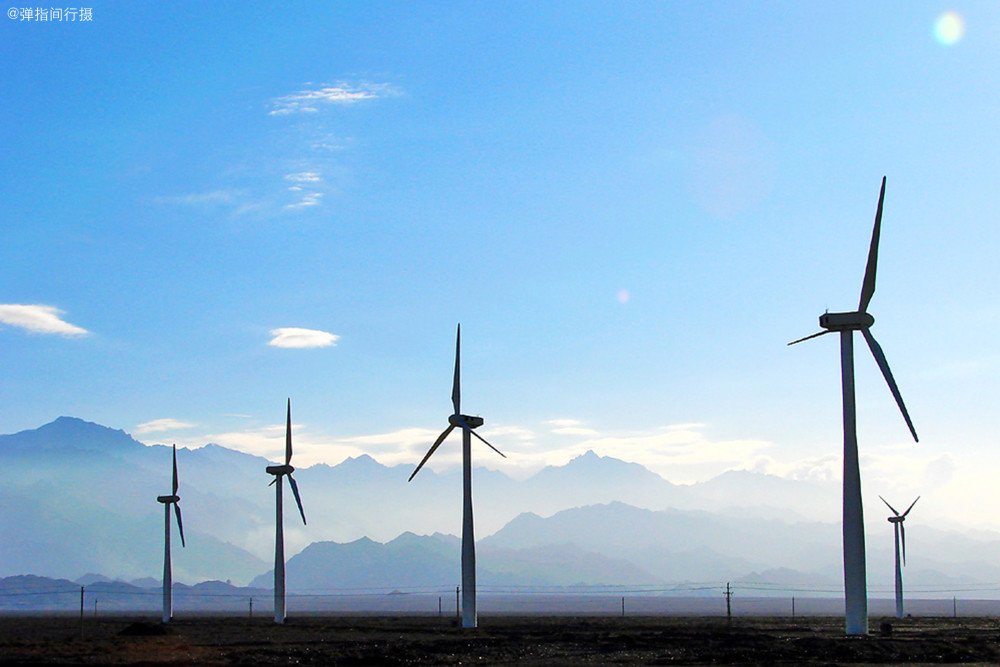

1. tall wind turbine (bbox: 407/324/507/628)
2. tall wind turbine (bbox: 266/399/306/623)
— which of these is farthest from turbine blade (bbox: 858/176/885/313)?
tall wind turbine (bbox: 266/399/306/623)

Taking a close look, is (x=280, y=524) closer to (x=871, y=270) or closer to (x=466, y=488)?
(x=466, y=488)

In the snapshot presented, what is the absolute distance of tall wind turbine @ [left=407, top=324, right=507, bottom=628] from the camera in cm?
8625

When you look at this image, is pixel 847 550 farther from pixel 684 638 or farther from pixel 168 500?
pixel 168 500

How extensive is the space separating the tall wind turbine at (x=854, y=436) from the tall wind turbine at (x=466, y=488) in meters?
30.3

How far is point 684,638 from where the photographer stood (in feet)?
238

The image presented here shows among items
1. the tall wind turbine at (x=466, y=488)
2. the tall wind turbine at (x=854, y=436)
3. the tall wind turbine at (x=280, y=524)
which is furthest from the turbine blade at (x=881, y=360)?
the tall wind turbine at (x=280, y=524)

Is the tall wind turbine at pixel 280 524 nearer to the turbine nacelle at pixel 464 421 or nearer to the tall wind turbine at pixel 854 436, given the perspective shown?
the turbine nacelle at pixel 464 421

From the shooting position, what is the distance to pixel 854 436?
68.3 meters

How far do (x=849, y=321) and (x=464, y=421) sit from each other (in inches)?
1495

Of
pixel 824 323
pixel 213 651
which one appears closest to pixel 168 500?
pixel 213 651

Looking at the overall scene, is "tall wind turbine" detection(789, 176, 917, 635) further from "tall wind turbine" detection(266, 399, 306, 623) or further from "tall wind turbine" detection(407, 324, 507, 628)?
"tall wind turbine" detection(266, 399, 306, 623)

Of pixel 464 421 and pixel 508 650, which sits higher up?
pixel 464 421

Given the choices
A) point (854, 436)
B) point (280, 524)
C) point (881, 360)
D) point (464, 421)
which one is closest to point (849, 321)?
point (881, 360)

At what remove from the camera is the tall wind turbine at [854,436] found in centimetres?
6612
